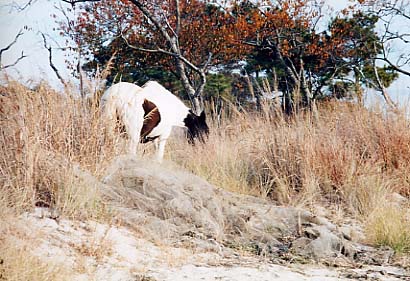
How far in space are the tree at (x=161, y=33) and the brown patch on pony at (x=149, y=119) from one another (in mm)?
8164

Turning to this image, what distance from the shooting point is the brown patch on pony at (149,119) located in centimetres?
723

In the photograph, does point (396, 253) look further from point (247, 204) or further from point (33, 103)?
point (33, 103)

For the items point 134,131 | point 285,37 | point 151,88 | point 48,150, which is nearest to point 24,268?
point 48,150

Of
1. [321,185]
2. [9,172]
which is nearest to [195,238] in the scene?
[9,172]

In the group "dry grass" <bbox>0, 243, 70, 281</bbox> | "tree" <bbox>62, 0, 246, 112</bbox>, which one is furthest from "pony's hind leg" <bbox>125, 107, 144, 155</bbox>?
"tree" <bbox>62, 0, 246, 112</bbox>

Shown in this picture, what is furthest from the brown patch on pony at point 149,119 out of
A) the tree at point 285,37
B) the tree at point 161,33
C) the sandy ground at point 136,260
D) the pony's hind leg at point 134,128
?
the tree at point 285,37

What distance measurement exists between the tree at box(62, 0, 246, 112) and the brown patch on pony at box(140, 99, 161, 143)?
8.16 meters

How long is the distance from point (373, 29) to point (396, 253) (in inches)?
649

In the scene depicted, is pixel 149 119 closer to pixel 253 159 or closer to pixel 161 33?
pixel 253 159

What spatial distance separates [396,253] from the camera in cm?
449

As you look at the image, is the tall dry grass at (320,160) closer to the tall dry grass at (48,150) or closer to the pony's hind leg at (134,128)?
the pony's hind leg at (134,128)

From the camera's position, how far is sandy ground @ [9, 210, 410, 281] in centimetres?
348

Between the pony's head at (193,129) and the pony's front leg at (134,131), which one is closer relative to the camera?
the pony's front leg at (134,131)

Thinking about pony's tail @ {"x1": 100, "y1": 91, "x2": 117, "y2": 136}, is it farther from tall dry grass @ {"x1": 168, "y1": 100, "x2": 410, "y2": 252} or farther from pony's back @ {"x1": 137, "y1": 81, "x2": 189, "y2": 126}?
tall dry grass @ {"x1": 168, "y1": 100, "x2": 410, "y2": 252}
